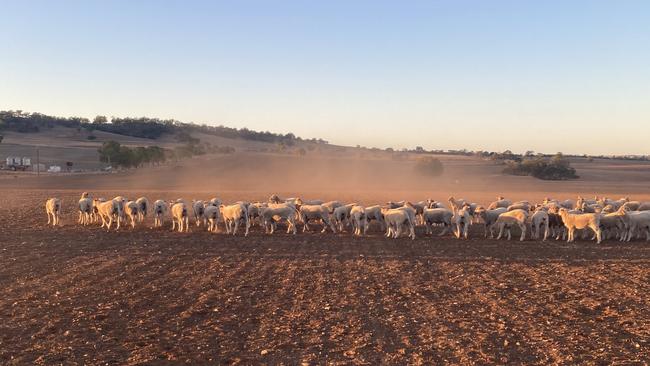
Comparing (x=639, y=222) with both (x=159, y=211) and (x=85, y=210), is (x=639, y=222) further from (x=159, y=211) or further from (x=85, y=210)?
(x=85, y=210)

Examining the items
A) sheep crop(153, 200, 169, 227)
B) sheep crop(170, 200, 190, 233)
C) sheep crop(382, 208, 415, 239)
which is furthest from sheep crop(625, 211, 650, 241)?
sheep crop(153, 200, 169, 227)

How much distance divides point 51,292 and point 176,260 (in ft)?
13.3

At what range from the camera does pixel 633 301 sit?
1045cm

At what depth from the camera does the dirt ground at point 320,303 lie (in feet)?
25.0

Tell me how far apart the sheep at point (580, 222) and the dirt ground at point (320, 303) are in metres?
1.57

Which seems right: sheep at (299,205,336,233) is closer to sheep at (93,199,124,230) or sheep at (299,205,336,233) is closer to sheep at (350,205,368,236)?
sheep at (350,205,368,236)

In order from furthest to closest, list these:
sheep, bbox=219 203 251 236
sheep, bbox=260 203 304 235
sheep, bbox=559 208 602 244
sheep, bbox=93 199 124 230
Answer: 1. sheep, bbox=93 199 124 230
2. sheep, bbox=260 203 304 235
3. sheep, bbox=219 203 251 236
4. sheep, bbox=559 208 602 244

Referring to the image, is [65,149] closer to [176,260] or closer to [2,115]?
[2,115]

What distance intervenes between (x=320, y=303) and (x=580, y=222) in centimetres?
1355

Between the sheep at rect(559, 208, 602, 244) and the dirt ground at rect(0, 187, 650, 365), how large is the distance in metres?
1.57

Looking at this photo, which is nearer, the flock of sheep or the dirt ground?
the dirt ground

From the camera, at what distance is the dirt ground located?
25.0 ft

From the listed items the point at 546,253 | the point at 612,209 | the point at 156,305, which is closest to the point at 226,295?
the point at 156,305

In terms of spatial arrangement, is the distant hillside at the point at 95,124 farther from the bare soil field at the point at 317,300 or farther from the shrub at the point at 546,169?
the bare soil field at the point at 317,300
